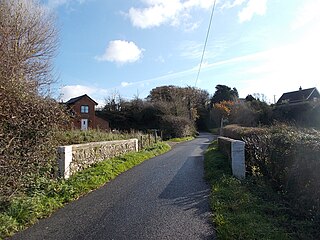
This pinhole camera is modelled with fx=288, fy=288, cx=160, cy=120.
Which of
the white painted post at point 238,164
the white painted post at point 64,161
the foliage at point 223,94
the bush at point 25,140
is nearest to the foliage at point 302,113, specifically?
the white painted post at point 238,164

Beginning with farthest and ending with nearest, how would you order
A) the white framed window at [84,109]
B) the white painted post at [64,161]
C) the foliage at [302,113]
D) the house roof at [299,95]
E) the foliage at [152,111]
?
the house roof at [299,95]
the white framed window at [84,109]
the foliage at [152,111]
the foliage at [302,113]
the white painted post at [64,161]

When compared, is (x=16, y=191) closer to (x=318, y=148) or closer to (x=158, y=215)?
A: (x=158, y=215)

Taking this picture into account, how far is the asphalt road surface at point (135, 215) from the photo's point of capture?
4621mm

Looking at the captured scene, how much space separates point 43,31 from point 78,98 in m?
33.3

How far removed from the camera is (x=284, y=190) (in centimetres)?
610

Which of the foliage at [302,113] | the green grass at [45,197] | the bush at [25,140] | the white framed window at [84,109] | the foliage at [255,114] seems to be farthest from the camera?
the white framed window at [84,109]

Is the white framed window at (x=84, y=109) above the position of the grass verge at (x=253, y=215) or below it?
above

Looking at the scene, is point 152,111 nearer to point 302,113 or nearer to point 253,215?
point 302,113

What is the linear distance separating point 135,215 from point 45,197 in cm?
218

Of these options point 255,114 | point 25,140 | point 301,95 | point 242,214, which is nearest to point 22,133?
point 25,140

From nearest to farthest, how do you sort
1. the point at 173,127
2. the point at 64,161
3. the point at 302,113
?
the point at 64,161 < the point at 302,113 < the point at 173,127

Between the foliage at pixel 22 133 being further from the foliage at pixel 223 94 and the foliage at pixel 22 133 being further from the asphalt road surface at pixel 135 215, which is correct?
the foliage at pixel 223 94

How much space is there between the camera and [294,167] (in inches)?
209

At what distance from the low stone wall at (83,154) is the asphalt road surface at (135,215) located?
121 centimetres
